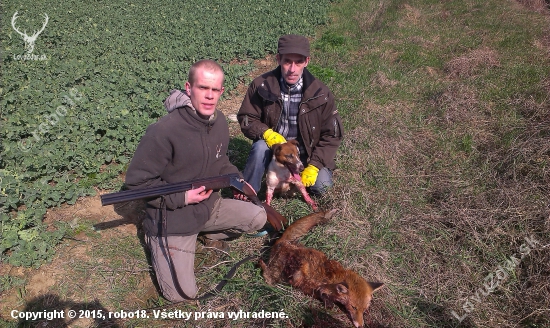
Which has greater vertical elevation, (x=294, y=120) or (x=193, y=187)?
(x=294, y=120)

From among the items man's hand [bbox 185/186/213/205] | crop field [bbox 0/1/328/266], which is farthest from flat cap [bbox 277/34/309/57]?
crop field [bbox 0/1/328/266]

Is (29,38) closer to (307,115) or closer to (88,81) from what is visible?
(88,81)

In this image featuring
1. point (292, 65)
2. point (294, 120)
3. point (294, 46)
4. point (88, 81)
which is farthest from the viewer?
point (88, 81)

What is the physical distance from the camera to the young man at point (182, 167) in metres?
3.32

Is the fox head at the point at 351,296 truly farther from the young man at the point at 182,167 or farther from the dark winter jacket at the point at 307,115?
the dark winter jacket at the point at 307,115

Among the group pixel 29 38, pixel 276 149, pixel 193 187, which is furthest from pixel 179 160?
pixel 29 38

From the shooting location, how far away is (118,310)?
3.54 metres

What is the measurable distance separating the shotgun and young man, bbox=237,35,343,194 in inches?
35.2

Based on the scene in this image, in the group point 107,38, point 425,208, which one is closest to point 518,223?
point 425,208

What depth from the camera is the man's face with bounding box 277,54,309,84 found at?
4359mm

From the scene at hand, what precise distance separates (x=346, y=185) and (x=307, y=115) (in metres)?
Answer: 1.22

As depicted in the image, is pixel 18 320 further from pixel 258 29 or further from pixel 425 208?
pixel 258 29

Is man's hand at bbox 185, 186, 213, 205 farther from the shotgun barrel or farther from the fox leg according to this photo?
the fox leg

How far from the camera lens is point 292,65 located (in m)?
4.39
